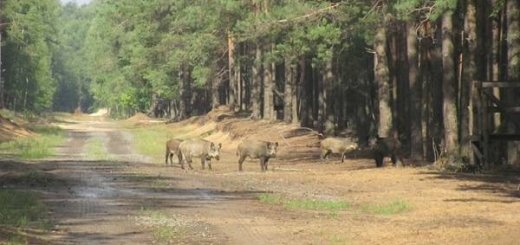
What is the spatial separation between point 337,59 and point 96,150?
47.8 ft

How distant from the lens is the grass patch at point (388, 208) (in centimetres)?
1955

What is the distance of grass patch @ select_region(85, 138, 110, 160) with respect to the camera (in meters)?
43.2

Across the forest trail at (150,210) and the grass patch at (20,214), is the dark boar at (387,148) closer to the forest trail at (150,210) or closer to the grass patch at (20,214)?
the forest trail at (150,210)

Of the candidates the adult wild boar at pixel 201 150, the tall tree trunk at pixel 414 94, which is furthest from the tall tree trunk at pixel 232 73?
the adult wild boar at pixel 201 150

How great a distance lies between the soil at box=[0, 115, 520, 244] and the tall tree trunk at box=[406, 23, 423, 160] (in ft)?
7.22

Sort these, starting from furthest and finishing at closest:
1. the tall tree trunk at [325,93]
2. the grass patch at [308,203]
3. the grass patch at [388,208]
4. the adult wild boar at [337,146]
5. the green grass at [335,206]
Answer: the tall tree trunk at [325,93] → the adult wild boar at [337,146] → the grass patch at [308,203] → the green grass at [335,206] → the grass patch at [388,208]

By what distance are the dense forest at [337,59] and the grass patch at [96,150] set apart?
8961mm

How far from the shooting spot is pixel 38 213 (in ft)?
60.3

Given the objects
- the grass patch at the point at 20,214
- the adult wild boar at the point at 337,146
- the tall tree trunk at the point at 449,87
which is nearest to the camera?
the grass patch at the point at 20,214

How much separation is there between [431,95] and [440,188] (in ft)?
54.3

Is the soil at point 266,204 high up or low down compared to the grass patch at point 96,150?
down

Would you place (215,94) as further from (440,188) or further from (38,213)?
(38,213)

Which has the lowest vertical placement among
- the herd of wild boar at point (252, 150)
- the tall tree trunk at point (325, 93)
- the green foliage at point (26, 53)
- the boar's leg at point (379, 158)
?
the boar's leg at point (379, 158)

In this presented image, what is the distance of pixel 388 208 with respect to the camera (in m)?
20.0
